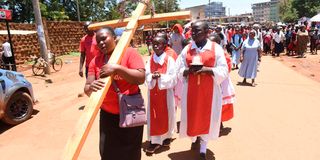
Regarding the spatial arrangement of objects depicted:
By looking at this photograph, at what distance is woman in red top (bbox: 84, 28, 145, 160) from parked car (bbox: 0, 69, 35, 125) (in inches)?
165

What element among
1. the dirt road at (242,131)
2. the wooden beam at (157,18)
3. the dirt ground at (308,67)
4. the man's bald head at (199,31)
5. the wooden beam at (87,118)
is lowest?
the dirt ground at (308,67)

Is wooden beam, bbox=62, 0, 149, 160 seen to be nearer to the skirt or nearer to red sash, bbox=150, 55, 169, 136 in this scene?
the skirt

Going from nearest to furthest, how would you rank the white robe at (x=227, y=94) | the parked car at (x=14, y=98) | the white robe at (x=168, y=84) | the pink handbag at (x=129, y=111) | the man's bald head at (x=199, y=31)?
the pink handbag at (x=129, y=111) → the man's bald head at (x=199, y=31) → the white robe at (x=168, y=84) → the white robe at (x=227, y=94) → the parked car at (x=14, y=98)

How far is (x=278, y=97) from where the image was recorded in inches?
332

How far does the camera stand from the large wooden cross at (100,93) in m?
1.92

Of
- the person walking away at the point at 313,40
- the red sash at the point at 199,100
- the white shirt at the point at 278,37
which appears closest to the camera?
the red sash at the point at 199,100

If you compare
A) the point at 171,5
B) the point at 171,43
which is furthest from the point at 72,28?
the point at 171,5

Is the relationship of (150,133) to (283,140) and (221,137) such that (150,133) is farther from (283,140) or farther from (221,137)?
(283,140)

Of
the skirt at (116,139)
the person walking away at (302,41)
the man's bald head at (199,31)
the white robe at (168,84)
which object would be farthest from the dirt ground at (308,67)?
the skirt at (116,139)

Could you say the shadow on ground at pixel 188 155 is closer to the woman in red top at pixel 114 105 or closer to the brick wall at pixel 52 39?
the woman in red top at pixel 114 105

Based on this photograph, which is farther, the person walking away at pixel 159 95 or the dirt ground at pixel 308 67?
the dirt ground at pixel 308 67

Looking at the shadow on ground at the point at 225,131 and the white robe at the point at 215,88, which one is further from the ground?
the white robe at the point at 215,88

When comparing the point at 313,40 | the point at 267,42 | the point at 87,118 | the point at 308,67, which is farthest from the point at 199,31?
the point at 313,40

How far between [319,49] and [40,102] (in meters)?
19.6
